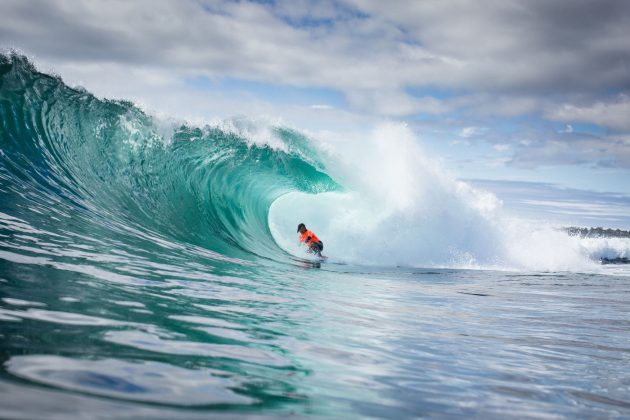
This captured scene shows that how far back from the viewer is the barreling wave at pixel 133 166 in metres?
7.27

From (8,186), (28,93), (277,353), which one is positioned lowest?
(277,353)

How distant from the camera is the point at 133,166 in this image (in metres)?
9.92

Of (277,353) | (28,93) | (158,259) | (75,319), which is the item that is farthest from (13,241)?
(28,93)

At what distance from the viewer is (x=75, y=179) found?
8094 mm

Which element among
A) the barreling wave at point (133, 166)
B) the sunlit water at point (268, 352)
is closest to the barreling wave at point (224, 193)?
the barreling wave at point (133, 166)

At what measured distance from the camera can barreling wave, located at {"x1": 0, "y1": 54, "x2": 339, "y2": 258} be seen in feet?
23.9

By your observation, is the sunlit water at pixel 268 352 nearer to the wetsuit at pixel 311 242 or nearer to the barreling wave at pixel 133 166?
the barreling wave at pixel 133 166

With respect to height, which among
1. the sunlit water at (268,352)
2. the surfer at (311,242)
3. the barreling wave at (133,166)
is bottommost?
the sunlit water at (268,352)

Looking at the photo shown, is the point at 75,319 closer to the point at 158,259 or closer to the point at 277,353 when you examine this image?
the point at 277,353

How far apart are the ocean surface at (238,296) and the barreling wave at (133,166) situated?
4 centimetres

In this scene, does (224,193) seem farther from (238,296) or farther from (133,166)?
(238,296)

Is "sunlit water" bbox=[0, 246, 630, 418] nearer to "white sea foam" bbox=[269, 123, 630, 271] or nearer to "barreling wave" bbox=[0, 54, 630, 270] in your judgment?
"barreling wave" bbox=[0, 54, 630, 270]

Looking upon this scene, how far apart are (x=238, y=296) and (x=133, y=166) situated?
668cm

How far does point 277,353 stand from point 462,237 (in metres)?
11.7
